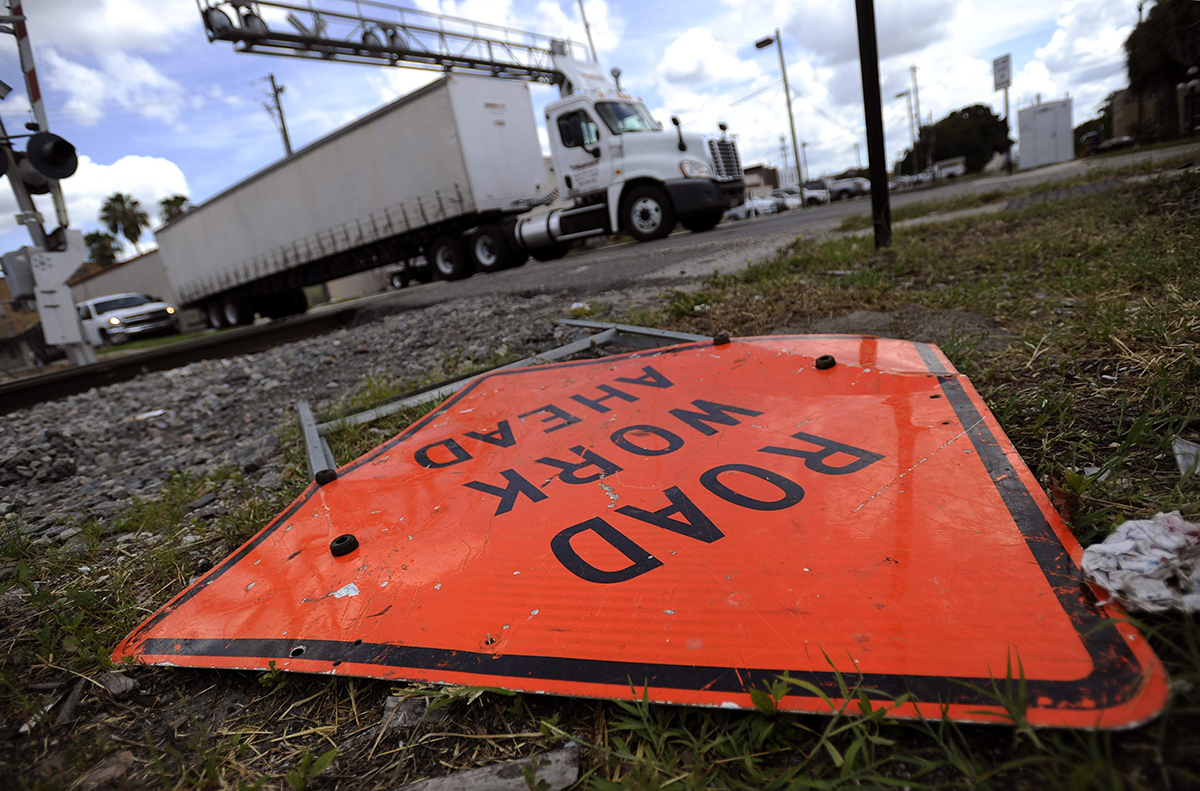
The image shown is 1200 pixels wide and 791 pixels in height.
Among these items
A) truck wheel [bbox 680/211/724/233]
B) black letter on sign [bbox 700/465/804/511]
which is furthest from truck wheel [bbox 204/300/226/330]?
black letter on sign [bbox 700/465/804/511]

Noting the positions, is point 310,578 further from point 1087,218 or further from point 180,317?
point 180,317

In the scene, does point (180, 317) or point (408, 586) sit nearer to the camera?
point (408, 586)

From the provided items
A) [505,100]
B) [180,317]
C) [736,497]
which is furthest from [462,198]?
[180,317]

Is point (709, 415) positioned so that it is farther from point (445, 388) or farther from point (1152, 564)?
point (445, 388)

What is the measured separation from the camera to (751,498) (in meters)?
1.38

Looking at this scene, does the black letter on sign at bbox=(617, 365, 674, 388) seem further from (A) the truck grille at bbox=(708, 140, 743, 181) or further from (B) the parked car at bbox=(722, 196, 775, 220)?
(B) the parked car at bbox=(722, 196, 775, 220)

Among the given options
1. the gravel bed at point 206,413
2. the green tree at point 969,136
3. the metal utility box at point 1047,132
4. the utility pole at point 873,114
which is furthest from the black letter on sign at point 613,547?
the green tree at point 969,136

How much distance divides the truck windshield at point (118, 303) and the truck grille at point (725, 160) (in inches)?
726

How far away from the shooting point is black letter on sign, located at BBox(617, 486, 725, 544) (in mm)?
1287

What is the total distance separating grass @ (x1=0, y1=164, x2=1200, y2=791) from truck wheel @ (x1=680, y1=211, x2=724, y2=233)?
29.0 feet

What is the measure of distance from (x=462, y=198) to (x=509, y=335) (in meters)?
8.13

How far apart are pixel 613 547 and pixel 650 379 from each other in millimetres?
1033

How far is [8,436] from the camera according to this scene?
4055 millimetres

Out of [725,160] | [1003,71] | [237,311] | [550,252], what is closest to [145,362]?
[550,252]
